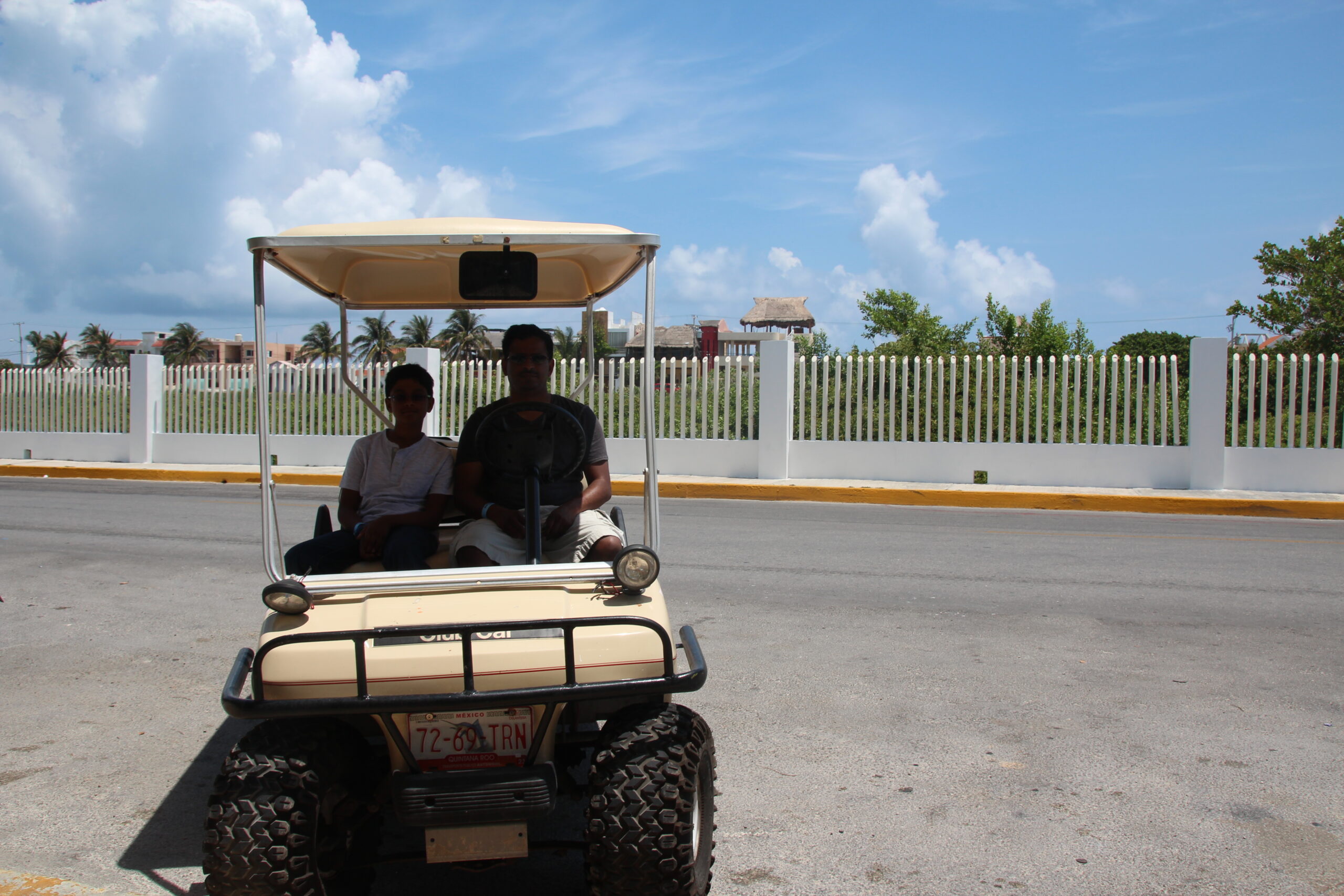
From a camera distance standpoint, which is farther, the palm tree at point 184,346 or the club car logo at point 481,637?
the palm tree at point 184,346

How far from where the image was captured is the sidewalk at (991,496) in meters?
12.4

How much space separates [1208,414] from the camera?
13.6 meters

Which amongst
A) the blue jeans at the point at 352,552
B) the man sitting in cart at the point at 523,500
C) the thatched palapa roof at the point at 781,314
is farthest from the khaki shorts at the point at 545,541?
the thatched palapa roof at the point at 781,314

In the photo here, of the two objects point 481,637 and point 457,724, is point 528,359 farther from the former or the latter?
point 457,724

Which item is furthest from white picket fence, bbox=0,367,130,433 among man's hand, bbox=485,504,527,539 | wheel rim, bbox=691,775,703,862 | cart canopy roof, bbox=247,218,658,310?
wheel rim, bbox=691,775,703,862

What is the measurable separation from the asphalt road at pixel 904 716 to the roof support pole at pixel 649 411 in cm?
101

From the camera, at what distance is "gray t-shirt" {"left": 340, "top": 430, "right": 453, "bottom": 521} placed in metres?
4.08

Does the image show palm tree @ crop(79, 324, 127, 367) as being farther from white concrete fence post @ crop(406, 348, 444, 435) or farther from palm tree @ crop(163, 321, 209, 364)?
white concrete fence post @ crop(406, 348, 444, 435)

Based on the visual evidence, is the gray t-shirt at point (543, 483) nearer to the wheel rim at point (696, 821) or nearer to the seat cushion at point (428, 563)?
the seat cushion at point (428, 563)

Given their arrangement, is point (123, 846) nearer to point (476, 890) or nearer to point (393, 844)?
point (393, 844)

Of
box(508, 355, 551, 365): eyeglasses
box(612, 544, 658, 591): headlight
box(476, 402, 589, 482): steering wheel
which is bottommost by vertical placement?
box(612, 544, 658, 591): headlight

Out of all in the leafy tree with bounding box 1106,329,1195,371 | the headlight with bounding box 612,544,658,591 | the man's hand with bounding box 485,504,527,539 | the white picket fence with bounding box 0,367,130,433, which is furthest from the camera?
the leafy tree with bounding box 1106,329,1195,371

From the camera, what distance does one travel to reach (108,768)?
13.1 ft

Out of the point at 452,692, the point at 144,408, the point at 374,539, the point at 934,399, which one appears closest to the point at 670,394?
the point at 934,399
